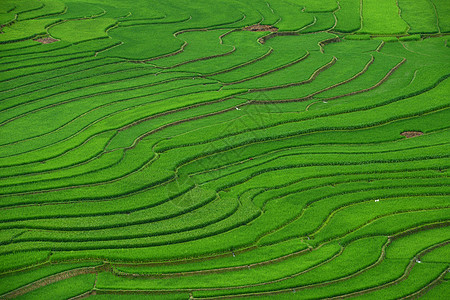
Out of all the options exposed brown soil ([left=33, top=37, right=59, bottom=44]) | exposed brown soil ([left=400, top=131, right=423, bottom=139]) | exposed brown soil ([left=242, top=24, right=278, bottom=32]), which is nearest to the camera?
exposed brown soil ([left=400, top=131, right=423, bottom=139])

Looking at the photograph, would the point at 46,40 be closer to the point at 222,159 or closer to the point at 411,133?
the point at 222,159

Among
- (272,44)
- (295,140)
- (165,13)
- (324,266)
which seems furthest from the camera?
(165,13)

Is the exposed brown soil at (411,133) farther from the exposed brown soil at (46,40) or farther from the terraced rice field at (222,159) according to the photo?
the exposed brown soil at (46,40)

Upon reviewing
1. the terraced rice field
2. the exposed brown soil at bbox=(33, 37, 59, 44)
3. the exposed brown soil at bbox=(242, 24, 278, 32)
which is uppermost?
the exposed brown soil at bbox=(242, 24, 278, 32)

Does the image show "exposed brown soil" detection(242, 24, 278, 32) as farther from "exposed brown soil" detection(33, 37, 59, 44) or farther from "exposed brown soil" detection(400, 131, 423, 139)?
"exposed brown soil" detection(400, 131, 423, 139)

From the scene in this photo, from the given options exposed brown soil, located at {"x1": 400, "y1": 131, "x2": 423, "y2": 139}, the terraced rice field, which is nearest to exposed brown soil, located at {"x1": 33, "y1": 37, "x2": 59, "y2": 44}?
the terraced rice field

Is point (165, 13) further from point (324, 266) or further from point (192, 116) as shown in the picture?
point (324, 266)

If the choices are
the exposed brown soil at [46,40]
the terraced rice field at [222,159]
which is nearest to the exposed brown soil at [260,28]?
the terraced rice field at [222,159]

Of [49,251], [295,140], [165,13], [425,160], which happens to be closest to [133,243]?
[49,251]
